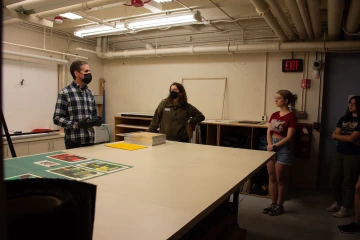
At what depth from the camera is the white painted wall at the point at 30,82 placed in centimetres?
424

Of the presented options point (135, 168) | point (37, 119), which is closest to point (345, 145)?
point (135, 168)

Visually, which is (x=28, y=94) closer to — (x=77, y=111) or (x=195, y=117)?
(x=77, y=111)

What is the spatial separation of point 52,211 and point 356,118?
10.4 ft

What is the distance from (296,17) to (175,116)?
5.68 ft

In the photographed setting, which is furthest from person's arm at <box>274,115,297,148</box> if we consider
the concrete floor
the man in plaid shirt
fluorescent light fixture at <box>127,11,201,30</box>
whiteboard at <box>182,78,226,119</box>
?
the man in plaid shirt

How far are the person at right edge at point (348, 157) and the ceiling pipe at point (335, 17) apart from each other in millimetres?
850

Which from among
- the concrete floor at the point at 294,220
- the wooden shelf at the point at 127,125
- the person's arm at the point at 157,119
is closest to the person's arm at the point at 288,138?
the concrete floor at the point at 294,220

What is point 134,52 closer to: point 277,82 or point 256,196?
point 277,82

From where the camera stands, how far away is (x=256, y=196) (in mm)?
3742

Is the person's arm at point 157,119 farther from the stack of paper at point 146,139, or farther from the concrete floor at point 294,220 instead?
the concrete floor at point 294,220

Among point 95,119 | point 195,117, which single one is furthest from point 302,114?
point 95,119

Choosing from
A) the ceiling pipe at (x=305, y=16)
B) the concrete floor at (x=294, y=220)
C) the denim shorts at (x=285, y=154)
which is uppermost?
the ceiling pipe at (x=305, y=16)

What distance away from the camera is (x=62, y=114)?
8.07 feet

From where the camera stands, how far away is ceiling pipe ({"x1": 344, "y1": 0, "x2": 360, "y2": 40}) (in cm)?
252
